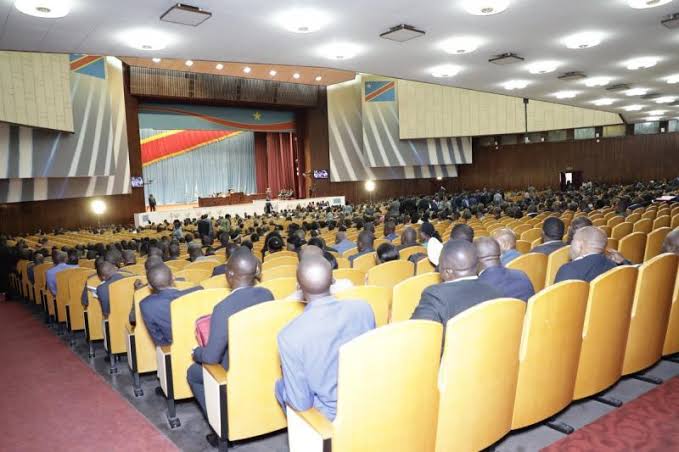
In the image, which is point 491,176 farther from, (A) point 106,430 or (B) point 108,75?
(A) point 106,430

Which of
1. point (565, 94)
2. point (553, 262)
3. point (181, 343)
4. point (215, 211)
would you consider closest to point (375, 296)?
point (181, 343)

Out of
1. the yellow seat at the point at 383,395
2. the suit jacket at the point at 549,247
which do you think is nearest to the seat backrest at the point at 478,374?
the yellow seat at the point at 383,395

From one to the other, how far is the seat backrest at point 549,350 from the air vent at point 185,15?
15.6ft

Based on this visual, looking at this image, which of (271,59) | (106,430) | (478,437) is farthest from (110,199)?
(478,437)

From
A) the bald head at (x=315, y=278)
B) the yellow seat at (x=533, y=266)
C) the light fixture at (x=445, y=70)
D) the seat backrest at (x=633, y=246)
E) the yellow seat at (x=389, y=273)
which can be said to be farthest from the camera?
the light fixture at (x=445, y=70)

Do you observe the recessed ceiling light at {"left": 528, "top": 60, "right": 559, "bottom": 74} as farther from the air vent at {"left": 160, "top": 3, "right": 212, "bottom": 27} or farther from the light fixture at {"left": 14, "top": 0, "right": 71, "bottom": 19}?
the light fixture at {"left": 14, "top": 0, "right": 71, "bottom": 19}

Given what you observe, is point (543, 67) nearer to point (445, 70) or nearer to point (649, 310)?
point (445, 70)

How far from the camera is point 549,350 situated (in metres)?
2.68

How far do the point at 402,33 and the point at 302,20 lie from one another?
4.90 feet

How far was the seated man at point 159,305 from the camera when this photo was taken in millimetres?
3496

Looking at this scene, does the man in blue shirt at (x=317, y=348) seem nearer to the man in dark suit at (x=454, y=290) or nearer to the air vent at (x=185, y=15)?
the man in dark suit at (x=454, y=290)

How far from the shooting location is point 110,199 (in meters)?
18.4

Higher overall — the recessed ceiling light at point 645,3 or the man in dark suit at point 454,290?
the recessed ceiling light at point 645,3

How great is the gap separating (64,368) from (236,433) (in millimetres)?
3013
